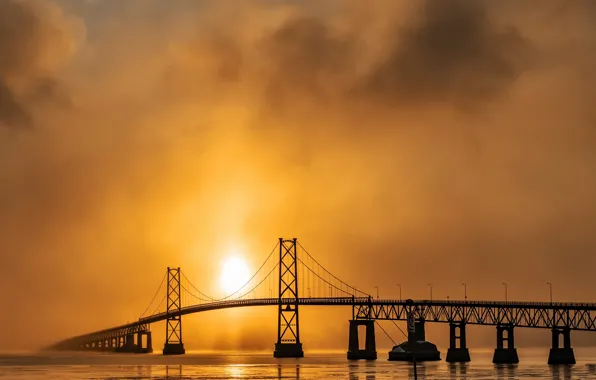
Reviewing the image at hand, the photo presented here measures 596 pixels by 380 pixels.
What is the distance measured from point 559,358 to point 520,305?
16706mm

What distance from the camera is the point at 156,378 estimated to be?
147 metres

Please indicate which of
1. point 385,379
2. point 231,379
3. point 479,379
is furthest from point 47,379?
point 479,379

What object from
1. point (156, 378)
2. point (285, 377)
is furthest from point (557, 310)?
point (156, 378)

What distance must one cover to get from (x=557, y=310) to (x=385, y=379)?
60.3 meters

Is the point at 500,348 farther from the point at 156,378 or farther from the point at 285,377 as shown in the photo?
the point at 156,378

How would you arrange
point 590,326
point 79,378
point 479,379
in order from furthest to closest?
point 590,326 → point 79,378 → point 479,379

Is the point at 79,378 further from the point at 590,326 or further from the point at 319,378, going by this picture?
the point at 590,326

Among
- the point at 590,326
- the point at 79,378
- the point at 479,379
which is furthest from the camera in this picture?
the point at 590,326

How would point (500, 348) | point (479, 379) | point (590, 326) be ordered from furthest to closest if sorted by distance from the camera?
point (500, 348) < point (590, 326) < point (479, 379)

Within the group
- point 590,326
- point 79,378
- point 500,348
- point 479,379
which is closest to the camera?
point 479,379

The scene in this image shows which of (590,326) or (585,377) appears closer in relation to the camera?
(585,377)

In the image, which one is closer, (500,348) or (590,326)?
(590,326)

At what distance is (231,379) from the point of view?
148 m

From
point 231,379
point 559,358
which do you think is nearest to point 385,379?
point 231,379
